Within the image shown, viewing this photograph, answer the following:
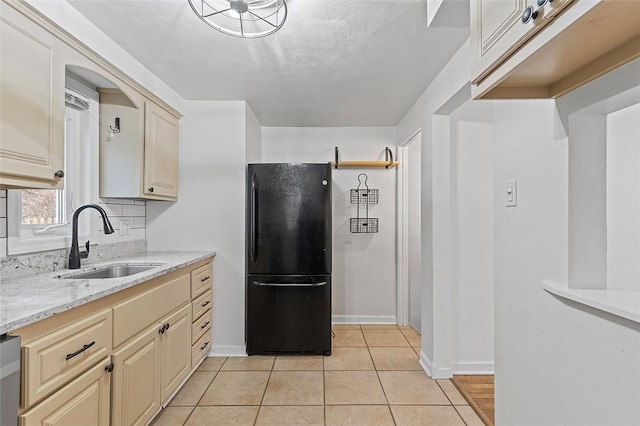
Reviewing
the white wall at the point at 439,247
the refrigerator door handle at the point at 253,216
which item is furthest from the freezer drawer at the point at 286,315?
the white wall at the point at 439,247

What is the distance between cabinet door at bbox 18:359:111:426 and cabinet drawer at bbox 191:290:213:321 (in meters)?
1.08

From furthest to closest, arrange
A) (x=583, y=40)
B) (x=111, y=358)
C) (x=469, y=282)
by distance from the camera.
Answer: (x=469, y=282), (x=111, y=358), (x=583, y=40)

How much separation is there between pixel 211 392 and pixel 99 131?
2.04 metres

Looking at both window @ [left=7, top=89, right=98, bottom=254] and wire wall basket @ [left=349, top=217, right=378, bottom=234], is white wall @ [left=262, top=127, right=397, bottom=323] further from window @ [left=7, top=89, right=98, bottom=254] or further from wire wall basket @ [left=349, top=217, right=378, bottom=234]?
window @ [left=7, top=89, right=98, bottom=254]

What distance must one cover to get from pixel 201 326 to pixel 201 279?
0.38 m

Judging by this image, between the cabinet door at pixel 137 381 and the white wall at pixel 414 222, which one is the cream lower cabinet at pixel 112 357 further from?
the white wall at pixel 414 222

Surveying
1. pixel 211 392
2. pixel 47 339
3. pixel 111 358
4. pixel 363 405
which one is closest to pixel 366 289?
pixel 363 405

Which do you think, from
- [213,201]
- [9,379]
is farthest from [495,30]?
[213,201]

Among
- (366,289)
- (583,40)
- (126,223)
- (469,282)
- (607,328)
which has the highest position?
(583,40)

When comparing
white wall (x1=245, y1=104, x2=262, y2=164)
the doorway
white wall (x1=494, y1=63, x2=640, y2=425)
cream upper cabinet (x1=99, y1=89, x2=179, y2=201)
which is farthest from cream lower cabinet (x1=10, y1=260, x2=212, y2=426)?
the doorway

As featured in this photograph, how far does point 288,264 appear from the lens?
121 inches

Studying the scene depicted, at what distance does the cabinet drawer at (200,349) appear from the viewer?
8.61 feet

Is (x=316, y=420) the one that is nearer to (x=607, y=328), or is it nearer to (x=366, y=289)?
(x=607, y=328)

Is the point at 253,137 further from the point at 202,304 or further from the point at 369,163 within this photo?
the point at 202,304
